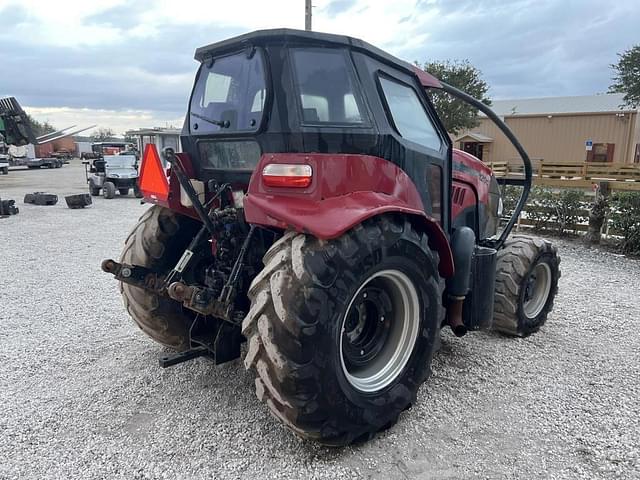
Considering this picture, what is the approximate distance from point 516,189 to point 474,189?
7.26 m

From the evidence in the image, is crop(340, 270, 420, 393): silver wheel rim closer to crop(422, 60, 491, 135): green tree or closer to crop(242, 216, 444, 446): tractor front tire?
crop(242, 216, 444, 446): tractor front tire

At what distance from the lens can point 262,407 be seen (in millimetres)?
3107

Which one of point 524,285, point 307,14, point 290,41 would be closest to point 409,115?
point 290,41

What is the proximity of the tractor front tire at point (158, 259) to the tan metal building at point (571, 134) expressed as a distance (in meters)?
28.8

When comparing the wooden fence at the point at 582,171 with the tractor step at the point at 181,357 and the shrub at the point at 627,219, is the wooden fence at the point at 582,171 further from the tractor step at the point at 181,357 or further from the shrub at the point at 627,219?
the tractor step at the point at 181,357

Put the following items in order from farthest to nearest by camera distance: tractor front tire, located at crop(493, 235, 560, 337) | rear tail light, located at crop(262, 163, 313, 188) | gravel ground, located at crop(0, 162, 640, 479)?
tractor front tire, located at crop(493, 235, 560, 337), gravel ground, located at crop(0, 162, 640, 479), rear tail light, located at crop(262, 163, 313, 188)

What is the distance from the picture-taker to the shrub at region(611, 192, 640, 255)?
25.5ft

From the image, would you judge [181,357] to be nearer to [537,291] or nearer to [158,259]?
[158,259]

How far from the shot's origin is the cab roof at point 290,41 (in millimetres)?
2676

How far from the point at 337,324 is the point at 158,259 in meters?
1.61

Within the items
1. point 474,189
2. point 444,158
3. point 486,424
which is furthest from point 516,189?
point 486,424

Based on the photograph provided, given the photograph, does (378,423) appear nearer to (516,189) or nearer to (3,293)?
(3,293)

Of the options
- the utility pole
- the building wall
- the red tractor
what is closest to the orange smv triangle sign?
the red tractor

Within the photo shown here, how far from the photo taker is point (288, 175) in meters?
2.48
